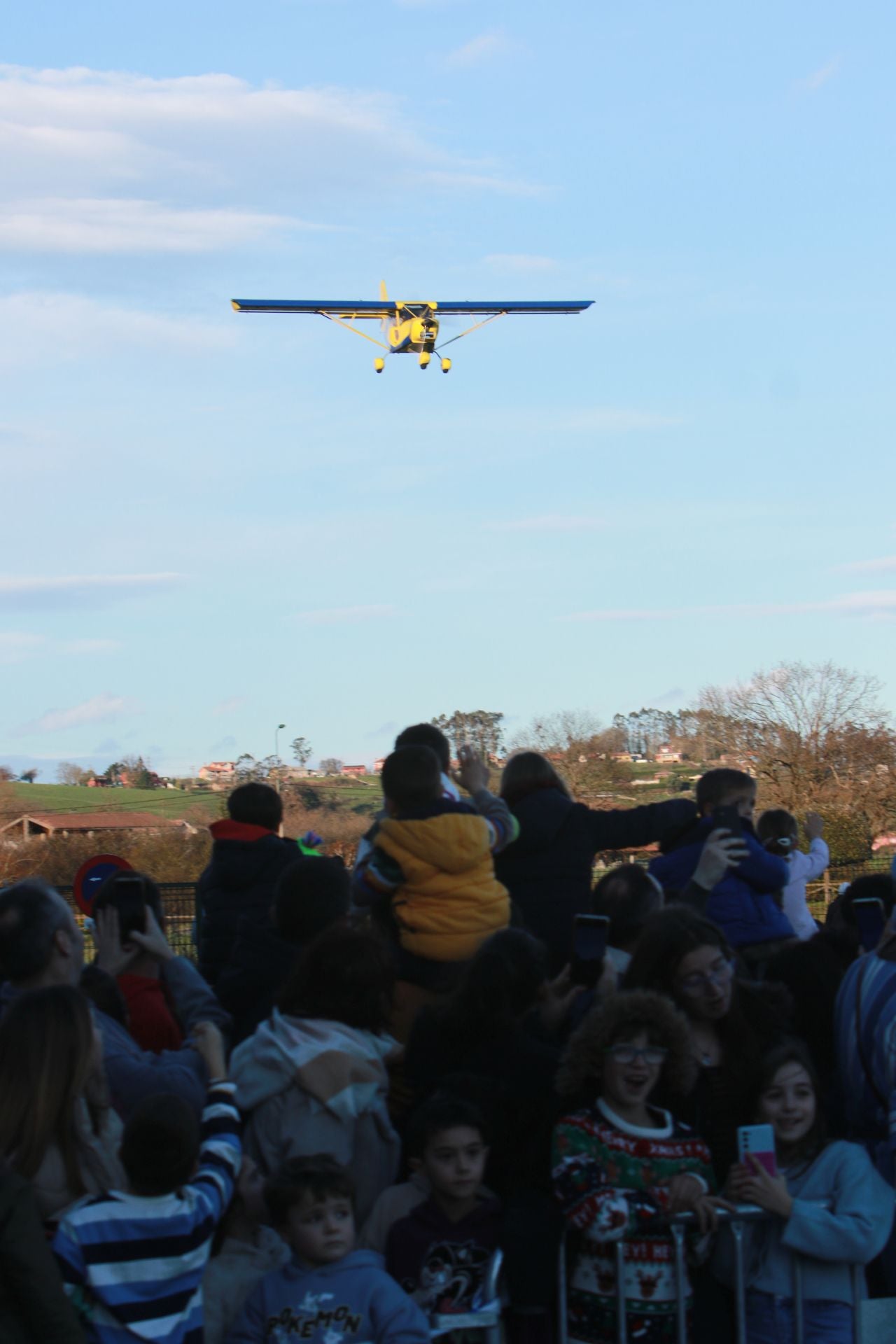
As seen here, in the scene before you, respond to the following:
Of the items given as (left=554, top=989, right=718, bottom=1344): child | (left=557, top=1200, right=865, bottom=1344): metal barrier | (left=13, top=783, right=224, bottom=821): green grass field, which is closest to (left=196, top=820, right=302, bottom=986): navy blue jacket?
(left=554, top=989, right=718, bottom=1344): child

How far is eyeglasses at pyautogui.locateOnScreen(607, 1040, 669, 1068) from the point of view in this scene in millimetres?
3473

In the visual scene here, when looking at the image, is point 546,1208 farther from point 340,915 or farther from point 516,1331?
point 340,915

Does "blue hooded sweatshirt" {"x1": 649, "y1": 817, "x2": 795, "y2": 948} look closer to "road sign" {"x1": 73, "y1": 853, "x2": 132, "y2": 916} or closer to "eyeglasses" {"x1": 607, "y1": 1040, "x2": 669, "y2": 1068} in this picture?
"eyeglasses" {"x1": 607, "y1": 1040, "x2": 669, "y2": 1068}

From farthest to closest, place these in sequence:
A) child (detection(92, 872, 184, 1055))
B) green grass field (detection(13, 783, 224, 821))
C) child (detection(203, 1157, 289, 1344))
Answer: green grass field (detection(13, 783, 224, 821)) → child (detection(92, 872, 184, 1055)) → child (detection(203, 1157, 289, 1344))

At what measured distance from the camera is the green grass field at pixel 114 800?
70.6 meters

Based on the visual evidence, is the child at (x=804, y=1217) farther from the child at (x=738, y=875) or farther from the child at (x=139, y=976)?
the child at (x=139, y=976)

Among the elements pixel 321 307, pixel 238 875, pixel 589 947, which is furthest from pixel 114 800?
pixel 589 947

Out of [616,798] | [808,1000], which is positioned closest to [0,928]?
[808,1000]

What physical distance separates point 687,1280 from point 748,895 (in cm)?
190

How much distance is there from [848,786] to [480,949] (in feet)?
153

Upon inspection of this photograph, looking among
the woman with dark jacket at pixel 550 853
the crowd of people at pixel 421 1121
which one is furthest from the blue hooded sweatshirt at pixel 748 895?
the crowd of people at pixel 421 1121

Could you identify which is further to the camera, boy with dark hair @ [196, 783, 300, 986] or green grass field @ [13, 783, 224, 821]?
green grass field @ [13, 783, 224, 821]

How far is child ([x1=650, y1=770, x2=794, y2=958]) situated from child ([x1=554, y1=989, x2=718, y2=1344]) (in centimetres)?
158

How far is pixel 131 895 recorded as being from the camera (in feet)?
13.3
